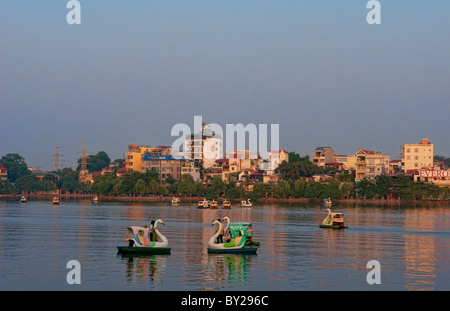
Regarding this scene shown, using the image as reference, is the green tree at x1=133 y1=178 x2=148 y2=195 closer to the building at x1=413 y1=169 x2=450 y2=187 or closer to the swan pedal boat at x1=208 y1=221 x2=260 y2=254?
the building at x1=413 y1=169 x2=450 y2=187

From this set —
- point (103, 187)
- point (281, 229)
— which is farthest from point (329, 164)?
point (281, 229)

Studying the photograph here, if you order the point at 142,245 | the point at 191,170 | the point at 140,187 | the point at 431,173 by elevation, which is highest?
the point at 191,170

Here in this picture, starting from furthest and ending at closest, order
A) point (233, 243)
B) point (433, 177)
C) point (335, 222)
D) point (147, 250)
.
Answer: point (433, 177), point (335, 222), point (233, 243), point (147, 250)

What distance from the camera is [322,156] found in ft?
615

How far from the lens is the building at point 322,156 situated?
186663mm

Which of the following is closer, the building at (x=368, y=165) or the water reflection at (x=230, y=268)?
the water reflection at (x=230, y=268)

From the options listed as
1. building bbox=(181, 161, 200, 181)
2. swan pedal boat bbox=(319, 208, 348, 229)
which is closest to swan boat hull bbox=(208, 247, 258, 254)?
swan pedal boat bbox=(319, 208, 348, 229)

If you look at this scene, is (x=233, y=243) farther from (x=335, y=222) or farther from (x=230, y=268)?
(x=335, y=222)

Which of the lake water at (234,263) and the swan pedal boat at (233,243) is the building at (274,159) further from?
the swan pedal boat at (233,243)

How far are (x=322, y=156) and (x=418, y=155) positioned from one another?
31003 mm

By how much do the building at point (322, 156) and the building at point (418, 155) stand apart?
26987 mm

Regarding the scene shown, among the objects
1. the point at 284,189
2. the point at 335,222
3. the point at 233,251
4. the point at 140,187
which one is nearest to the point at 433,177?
the point at 284,189

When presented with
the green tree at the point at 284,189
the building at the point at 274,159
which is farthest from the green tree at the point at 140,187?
the green tree at the point at 284,189

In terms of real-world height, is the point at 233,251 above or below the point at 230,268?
above
